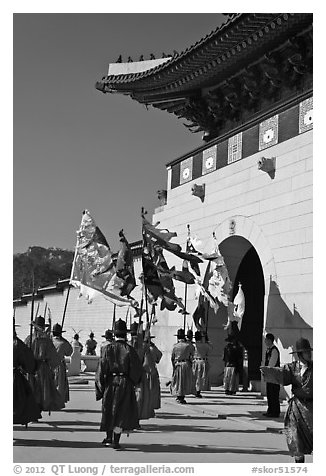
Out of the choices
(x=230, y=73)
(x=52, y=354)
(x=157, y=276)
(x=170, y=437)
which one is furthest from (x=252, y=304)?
(x=170, y=437)

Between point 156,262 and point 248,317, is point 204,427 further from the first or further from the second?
point 248,317

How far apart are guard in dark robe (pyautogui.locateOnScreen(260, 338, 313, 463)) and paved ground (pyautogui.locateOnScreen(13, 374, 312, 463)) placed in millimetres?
734

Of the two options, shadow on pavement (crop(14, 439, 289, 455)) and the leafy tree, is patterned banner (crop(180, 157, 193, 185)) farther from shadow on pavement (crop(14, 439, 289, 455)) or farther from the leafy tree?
the leafy tree

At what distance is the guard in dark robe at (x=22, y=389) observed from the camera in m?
8.50

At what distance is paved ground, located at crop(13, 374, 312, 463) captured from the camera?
7.53m

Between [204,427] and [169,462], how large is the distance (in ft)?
9.73

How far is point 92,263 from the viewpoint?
44.9 ft

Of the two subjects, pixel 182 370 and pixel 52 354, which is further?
pixel 182 370

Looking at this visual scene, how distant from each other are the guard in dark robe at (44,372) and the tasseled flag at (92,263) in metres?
2.75

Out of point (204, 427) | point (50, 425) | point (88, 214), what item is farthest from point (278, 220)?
point (50, 425)

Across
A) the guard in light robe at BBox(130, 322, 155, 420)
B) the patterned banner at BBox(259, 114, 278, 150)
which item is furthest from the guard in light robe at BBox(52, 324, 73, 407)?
the patterned banner at BBox(259, 114, 278, 150)

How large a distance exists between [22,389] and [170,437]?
2087mm

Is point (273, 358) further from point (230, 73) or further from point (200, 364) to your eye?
point (230, 73)

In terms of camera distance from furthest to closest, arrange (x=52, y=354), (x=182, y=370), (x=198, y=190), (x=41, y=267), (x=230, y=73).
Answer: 1. (x=41, y=267)
2. (x=198, y=190)
3. (x=230, y=73)
4. (x=182, y=370)
5. (x=52, y=354)
